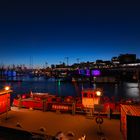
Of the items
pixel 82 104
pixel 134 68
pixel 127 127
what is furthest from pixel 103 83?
pixel 127 127

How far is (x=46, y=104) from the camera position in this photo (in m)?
24.6

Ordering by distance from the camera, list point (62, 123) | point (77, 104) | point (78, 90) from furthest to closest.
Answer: point (78, 90), point (77, 104), point (62, 123)

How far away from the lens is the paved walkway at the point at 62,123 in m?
16.7

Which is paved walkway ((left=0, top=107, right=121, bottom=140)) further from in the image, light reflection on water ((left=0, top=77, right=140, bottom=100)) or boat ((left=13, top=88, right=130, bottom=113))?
light reflection on water ((left=0, top=77, right=140, bottom=100))

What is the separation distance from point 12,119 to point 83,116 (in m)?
8.01

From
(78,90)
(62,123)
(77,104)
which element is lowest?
(78,90)

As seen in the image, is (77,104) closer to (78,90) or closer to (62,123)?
(62,123)

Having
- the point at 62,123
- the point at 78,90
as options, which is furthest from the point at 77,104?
the point at 78,90

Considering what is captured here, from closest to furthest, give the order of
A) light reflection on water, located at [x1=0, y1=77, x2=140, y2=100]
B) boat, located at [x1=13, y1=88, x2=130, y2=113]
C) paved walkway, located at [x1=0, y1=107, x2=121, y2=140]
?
paved walkway, located at [x1=0, y1=107, x2=121, y2=140] < boat, located at [x1=13, y1=88, x2=130, y2=113] < light reflection on water, located at [x1=0, y1=77, x2=140, y2=100]

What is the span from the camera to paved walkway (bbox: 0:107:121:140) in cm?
1667

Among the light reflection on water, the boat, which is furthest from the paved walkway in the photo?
the light reflection on water

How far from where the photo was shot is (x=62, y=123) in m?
19.5

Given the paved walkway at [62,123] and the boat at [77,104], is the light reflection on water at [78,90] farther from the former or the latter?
the paved walkway at [62,123]

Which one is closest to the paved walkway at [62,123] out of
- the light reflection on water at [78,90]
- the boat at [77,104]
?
the boat at [77,104]
